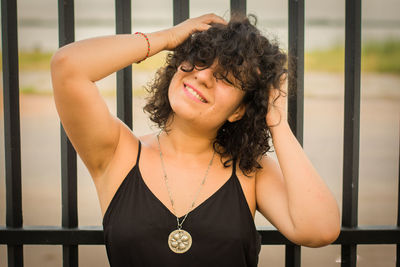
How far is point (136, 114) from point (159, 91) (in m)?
0.26

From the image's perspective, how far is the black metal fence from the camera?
1.63 metres

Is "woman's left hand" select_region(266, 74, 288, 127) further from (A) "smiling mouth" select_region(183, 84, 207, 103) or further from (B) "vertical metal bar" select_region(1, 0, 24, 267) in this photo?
(B) "vertical metal bar" select_region(1, 0, 24, 267)

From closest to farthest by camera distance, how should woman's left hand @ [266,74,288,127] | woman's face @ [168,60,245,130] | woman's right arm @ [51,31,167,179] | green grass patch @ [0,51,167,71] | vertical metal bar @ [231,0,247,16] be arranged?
woman's right arm @ [51,31,167,179] → woman's face @ [168,60,245,130] → woman's left hand @ [266,74,288,127] → vertical metal bar @ [231,0,247,16] → green grass patch @ [0,51,167,71]

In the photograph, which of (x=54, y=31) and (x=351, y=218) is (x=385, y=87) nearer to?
(x=351, y=218)

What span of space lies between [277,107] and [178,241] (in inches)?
23.7

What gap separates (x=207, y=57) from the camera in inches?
53.7

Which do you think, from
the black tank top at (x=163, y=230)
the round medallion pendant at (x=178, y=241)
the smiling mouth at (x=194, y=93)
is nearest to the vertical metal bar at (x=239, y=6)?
the smiling mouth at (x=194, y=93)

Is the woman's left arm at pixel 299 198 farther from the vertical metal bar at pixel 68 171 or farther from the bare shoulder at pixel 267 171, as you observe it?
the vertical metal bar at pixel 68 171

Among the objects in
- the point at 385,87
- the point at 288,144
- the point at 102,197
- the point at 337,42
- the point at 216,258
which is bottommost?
the point at 216,258

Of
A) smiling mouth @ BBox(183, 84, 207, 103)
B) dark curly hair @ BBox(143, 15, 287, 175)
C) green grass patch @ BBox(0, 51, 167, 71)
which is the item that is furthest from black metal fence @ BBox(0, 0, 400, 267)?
smiling mouth @ BBox(183, 84, 207, 103)

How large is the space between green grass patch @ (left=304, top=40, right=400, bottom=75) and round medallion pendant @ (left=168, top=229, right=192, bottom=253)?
95cm

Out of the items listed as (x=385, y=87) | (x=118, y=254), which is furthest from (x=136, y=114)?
(x=385, y=87)

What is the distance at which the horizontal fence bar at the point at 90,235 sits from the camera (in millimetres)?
1682

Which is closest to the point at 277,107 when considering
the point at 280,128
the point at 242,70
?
the point at 280,128
